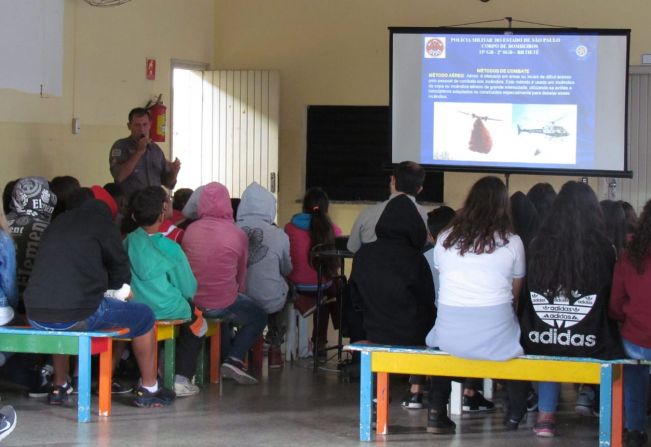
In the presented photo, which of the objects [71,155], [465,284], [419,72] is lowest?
[465,284]

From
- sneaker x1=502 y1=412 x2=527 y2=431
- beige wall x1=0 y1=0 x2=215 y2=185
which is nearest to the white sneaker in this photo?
beige wall x1=0 y1=0 x2=215 y2=185

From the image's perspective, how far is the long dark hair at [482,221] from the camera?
4.47m

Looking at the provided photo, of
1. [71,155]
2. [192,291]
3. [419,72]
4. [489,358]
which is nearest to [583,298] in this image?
[489,358]

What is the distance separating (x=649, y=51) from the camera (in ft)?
29.5

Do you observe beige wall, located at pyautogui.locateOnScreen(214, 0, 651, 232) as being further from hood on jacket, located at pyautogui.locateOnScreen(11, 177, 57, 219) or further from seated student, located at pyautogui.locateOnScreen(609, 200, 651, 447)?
seated student, located at pyautogui.locateOnScreen(609, 200, 651, 447)

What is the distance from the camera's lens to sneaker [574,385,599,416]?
5.39 m

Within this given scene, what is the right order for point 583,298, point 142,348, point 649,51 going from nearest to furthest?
point 583,298 < point 142,348 < point 649,51

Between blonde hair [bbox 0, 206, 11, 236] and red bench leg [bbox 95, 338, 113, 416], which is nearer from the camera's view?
blonde hair [bbox 0, 206, 11, 236]

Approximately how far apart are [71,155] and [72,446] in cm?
361

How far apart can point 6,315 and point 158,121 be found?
13.2ft

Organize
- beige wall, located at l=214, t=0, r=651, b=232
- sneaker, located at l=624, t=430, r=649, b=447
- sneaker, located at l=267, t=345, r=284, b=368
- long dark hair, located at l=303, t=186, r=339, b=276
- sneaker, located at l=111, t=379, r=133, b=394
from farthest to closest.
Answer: beige wall, located at l=214, t=0, r=651, b=232, long dark hair, located at l=303, t=186, r=339, b=276, sneaker, located at l=267, t=345, r=284, b=368, sneaker, located at l=111, t=379, r=133, b=394, sneaker, located at l=624, t=430, r=649, b=447

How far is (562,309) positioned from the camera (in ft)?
14.5

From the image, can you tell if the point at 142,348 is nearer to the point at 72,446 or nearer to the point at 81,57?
the point at 72,446

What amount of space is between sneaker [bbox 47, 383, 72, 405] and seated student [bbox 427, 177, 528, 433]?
6.59 feet
